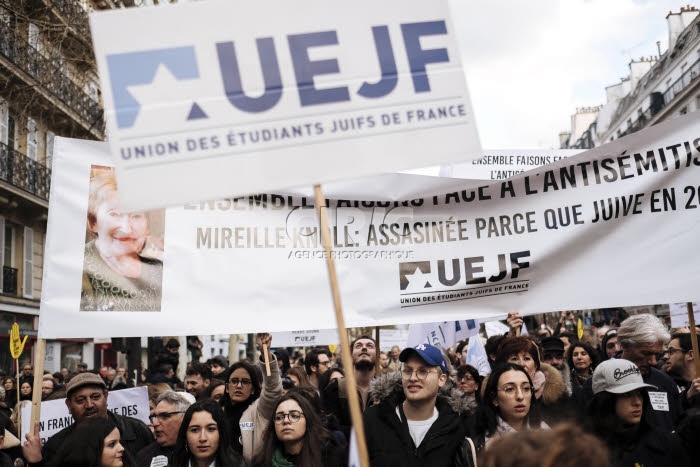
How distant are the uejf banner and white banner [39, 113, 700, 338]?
204cm

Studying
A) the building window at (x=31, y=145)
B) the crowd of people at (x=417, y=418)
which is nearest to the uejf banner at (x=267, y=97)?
the crowd of people at (x=417, y=418)

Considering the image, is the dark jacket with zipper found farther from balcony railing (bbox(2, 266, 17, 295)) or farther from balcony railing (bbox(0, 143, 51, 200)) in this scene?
balcony railing (bbox(2, 266, 17, 295))

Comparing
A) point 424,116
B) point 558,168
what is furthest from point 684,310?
point 424,116

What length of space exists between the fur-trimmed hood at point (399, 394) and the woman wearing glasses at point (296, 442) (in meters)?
0.48

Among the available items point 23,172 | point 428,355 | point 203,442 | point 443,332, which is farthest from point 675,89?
point 203,442

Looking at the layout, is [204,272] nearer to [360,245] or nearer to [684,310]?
[360,245]

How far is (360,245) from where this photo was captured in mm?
5352

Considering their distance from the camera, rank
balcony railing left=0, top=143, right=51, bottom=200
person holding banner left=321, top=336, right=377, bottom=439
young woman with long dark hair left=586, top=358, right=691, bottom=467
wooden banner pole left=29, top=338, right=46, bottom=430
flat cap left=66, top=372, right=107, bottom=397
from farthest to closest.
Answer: balcony railing left=0, top=143, right=51, bottom=200
person holding banner left=321, top=336, right=377, bottom=439
flat cap left=66, top=372, right=107, bottom=397
wooden banner pole left=29, top=338, right=46, bottom=430
young woman with long dark hair left=586, top=358, right=691, bottom=467

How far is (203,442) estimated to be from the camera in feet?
15.1

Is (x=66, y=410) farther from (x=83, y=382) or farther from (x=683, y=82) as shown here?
(x=683, y=82)

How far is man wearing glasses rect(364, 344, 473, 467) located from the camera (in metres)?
4.10

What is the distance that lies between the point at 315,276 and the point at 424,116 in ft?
7.03

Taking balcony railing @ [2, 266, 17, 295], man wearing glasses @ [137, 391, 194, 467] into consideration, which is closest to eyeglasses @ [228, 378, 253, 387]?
man wearing glasses @ [137, 391, 194, 467]

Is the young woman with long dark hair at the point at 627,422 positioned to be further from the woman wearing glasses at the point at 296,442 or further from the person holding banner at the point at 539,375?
the woman wearing glasses at the point at 296,442
